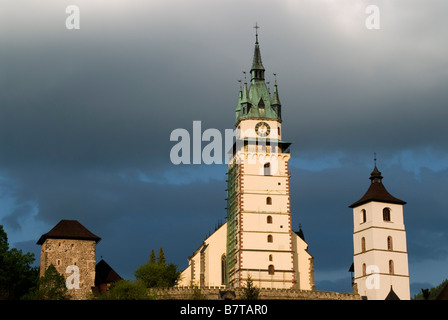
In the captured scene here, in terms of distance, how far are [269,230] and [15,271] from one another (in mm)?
26696

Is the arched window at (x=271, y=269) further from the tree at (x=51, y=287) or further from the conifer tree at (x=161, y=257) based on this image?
the tree at (x=51, y=287)

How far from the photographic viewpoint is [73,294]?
267 ft

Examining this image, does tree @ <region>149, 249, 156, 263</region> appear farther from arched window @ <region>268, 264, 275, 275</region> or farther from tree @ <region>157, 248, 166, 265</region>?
arched window @ <region>268, 264, 275, 275</region>

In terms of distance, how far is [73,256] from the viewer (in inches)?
3263

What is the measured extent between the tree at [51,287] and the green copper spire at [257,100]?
2747cm

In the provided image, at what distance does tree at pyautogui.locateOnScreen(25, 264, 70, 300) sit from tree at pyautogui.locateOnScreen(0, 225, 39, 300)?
3.73 metres

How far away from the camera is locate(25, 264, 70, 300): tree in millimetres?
77750

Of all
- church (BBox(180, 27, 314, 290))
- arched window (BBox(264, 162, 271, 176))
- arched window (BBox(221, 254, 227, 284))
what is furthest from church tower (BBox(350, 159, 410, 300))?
arched window (BBox(221, 254, 227, 284))

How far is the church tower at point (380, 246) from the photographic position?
82875 mm
